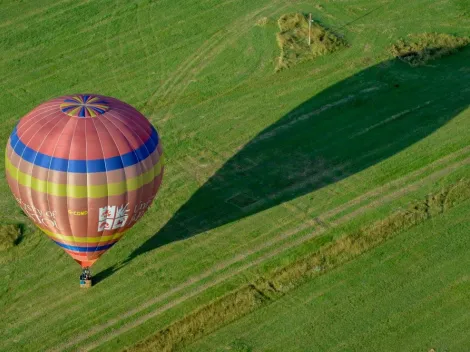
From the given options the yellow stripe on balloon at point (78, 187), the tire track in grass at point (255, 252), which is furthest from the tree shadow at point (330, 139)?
the yellow stripe on balloon at point (78, 187)

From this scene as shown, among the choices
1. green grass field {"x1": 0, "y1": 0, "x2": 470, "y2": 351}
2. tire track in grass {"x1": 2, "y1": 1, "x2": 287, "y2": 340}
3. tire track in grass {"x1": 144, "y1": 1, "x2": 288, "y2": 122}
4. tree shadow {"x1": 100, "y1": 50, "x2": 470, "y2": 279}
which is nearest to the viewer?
green grass field {"x1": 0, "y1": 0, "x2": 470, "y2": 351}

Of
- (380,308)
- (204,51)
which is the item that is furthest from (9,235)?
(204,51)

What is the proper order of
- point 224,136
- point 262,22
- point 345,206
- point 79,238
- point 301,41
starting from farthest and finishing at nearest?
point 262,22 < point 301,41 < point 224,136 < point 345,206 < point 79,238

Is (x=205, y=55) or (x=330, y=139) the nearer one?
(x=330, y=139)

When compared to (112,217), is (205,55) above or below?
below

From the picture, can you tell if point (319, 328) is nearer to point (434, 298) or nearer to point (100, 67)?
point (434, 298)

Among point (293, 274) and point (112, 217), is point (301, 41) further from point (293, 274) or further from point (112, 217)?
point (112, 217)

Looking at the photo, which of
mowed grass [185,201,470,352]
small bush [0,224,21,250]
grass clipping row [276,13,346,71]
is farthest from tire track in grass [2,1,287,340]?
mowed grass [185,201,470,352]

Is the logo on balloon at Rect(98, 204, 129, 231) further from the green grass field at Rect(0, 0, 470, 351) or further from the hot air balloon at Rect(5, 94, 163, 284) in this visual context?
the green grass field at Rect(0, 0, 470, 351)
